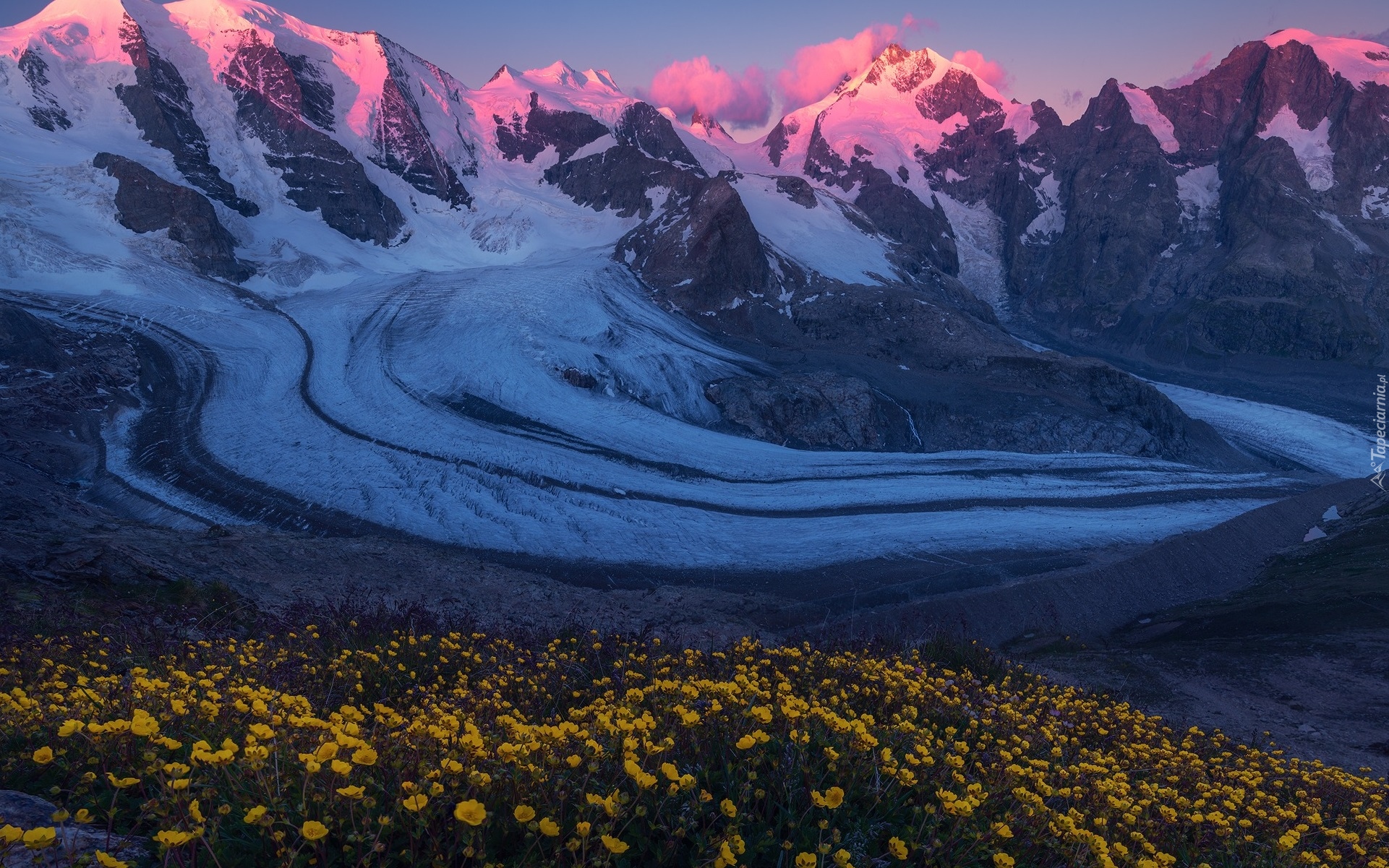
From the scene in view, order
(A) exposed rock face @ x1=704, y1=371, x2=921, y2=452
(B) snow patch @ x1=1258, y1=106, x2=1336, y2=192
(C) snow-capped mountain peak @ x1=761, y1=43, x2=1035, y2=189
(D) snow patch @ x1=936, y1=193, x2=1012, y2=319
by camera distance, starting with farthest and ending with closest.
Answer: (C) snow-capped mountain peak @ x1=761, y1=43, x2=1035, y2=189 < (D) snow patch @ x1=936, y1=193, x2=1012, y2=319 < (B) snow patch @ x1=1258, y1=106, x2=1336, y2=192 < (A) exposed rock face @ x1=704, y1=371, x2=921, y2=452

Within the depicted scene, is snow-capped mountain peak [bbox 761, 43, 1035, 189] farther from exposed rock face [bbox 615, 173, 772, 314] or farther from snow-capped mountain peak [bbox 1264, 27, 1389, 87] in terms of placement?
exposed rock face [bbox 615, 173, 772, 314]

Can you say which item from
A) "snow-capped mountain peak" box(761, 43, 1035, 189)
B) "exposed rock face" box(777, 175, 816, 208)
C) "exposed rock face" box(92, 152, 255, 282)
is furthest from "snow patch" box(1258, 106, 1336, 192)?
"exposed rock face" box(92, 152, 255, 282)

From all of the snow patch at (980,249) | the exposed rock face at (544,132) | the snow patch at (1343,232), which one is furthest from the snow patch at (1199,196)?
the exposed rock face at (544,132)

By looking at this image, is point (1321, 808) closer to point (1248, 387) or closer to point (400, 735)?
point (400, 735)

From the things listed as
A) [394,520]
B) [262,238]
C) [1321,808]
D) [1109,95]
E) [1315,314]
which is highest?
[1109,95]

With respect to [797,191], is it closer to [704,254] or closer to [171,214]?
[704,254]

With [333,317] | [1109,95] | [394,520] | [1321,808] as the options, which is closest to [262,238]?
[333,317]
